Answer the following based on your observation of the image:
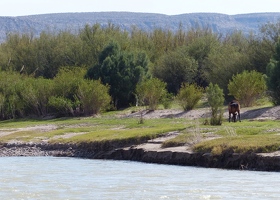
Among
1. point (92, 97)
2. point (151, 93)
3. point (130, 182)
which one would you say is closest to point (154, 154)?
point (130, 182)

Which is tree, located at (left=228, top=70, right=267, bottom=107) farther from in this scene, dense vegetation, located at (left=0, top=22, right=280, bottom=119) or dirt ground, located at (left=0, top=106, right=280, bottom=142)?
dirt ground, located at (left=0, top=106, right=280, bottom=142)

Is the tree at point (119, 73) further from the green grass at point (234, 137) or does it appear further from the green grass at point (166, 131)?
the green grass at point (234, 137)

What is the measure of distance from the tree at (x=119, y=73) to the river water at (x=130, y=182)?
2818cm

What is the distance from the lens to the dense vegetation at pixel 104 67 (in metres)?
58.6

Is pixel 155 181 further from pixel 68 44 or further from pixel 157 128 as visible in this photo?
pixel 68 44

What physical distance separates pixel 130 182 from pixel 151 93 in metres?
29.2

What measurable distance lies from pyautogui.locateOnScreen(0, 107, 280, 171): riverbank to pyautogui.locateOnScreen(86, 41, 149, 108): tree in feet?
38.8

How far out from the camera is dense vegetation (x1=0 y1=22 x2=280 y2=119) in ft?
192

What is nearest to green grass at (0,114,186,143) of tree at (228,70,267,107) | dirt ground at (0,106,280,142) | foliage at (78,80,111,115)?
dirt ground at (0,106,280,142)

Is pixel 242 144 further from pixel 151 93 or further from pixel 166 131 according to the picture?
pixel 151 93

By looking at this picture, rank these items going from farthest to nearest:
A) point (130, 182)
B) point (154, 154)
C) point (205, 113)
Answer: point (205, 113) → point (154, 154) → point (130, 182)

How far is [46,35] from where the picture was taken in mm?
80812

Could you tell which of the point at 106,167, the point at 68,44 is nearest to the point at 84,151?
the point at 106,167

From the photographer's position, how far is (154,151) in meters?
35.1
